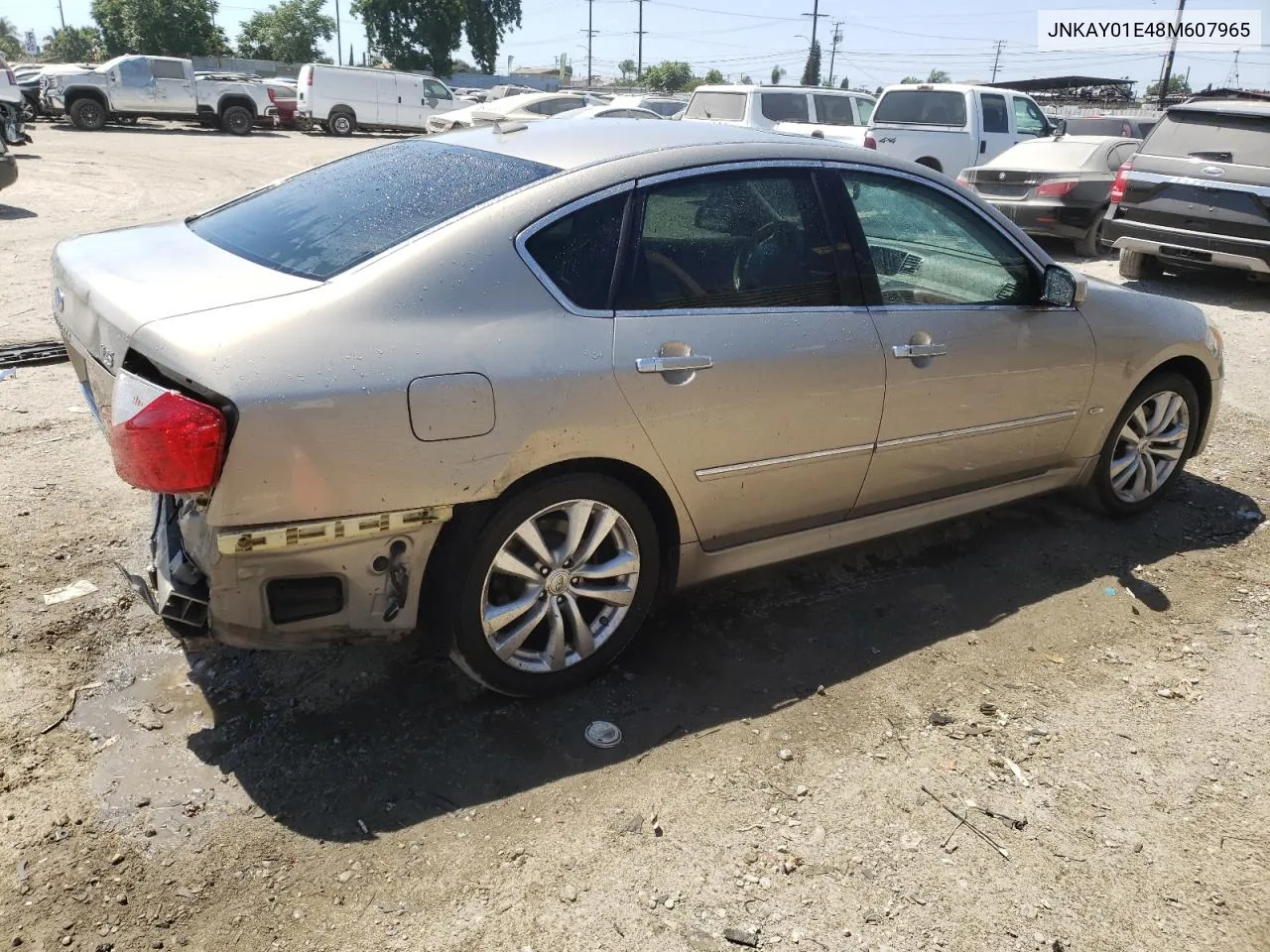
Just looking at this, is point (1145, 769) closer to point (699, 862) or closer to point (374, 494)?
point (699, 862)

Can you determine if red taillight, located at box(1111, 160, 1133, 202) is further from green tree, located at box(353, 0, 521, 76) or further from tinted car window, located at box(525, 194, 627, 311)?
green tree, located at box(353, 0, 521, 76)

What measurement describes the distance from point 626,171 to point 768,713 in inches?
69.6

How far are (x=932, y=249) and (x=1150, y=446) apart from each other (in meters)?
1.74

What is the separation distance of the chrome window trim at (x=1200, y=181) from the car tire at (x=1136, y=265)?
2.63ft

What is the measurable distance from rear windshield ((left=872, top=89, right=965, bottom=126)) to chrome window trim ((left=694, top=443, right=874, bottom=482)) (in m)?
12.3

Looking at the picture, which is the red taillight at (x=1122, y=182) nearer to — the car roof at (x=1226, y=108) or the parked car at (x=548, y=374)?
the car roof at (x=1226, y=108)

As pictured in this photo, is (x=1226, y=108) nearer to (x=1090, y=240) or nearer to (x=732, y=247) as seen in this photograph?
(x=1090, y=240)

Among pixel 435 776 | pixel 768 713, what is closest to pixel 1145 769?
pixel 768 713

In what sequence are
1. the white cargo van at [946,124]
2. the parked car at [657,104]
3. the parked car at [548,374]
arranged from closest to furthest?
the parked car at [548,374]
the white cargo van at [946,124]
the parked car at [657,104]

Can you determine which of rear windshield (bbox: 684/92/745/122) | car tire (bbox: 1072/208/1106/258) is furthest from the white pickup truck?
car tire (bbox: 1072/208/1106/258)

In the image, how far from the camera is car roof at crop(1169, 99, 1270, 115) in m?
9.18

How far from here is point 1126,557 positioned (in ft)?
14.4

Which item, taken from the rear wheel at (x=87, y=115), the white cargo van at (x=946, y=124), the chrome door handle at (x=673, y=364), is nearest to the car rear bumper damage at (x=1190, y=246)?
the white cargo van at (x=946, y=124)

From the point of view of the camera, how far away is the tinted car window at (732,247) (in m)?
3.05
